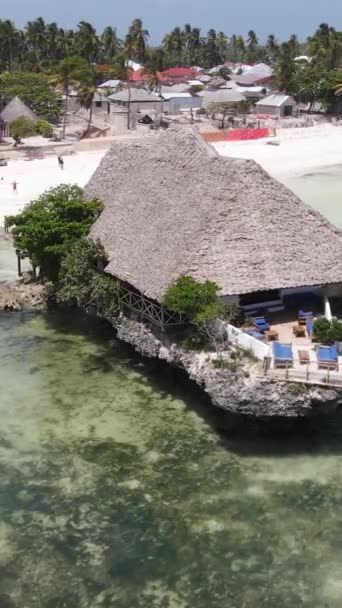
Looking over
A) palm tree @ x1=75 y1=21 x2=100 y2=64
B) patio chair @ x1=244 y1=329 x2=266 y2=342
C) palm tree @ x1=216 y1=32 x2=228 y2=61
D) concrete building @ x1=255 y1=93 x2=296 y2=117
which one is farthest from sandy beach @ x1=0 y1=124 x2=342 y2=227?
palm tree @ x1=216 y1=32 x2=228 y2=61

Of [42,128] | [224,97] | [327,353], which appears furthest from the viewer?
[224,97]

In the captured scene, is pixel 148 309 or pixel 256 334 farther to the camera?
pixel 148 309

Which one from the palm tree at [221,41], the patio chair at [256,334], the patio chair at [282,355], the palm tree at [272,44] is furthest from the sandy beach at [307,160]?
the palm tree at [221,41]

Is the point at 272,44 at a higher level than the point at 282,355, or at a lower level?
higher

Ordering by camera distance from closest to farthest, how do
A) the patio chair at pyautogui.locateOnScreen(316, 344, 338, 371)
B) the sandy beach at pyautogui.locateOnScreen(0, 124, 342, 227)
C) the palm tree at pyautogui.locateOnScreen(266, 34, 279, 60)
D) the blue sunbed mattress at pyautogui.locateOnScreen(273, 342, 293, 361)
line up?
the patio chair at pyautogui.locateOnScreen(316, 344, 338, 371) < the blue sunbed mattress at pyautogui.locateOnScreen(273, 342, 293, 361) < the sandy beach at pyautogui.locateOnScreen(0, 124, 342, 227) < the palm tree at pyautogui.locateOnScreen(266, 34, 279, 60)

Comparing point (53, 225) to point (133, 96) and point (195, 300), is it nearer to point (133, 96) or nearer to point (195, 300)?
point (195, 300)

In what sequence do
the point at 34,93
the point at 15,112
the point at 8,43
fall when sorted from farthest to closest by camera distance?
the point at 8,43, the point at 34,93, the point at 15,112

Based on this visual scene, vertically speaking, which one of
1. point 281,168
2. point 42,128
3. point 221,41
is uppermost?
point 221,41

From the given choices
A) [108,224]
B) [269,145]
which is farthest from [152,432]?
[269,145]

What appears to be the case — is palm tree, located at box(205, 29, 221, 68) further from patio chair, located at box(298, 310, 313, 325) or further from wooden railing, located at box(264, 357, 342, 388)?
wooden railing, located at box(264, 357, 342, 388)

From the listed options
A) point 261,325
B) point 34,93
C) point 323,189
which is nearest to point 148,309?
point 261,325
